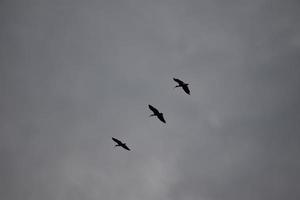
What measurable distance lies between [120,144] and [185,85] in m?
18.0

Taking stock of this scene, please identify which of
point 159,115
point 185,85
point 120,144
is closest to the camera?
point 185,85

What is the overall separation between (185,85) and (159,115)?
707 centimetres

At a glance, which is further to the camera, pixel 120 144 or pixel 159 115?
pixel 120 144

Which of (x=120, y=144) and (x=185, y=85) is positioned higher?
(x=185, y=85)

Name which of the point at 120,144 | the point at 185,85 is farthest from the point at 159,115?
the point at 120,144

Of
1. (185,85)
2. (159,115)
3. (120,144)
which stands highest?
(185,85)

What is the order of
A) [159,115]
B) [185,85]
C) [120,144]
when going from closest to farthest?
[185,85] → [159,115] → [120,144]

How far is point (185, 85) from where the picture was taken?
175ft

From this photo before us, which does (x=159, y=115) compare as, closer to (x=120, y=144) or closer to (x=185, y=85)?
(x=185, y=85)

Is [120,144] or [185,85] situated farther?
[120,144]

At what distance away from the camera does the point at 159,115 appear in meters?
57.0

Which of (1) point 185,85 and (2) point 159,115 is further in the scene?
(2) point 159,115

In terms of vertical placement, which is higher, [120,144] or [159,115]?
[159,115]

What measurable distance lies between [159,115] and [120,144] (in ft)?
36.1
